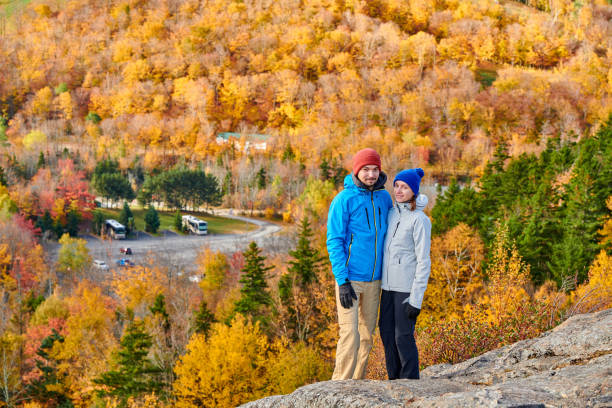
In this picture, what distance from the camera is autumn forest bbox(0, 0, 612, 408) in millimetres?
31562

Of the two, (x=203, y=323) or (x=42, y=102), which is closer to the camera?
(x=203, y=323)

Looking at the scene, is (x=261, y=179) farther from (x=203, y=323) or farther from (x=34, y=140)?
(x=203, y=323)

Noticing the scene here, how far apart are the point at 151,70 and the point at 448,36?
107 metres

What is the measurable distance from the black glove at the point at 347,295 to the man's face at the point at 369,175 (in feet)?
3.74

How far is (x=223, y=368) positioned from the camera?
32.7m

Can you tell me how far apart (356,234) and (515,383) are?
213cm

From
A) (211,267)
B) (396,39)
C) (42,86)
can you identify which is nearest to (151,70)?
(42,86)

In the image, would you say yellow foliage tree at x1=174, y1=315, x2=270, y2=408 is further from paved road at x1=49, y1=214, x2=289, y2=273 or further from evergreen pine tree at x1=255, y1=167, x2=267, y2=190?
evergreen pine tree at x1=255, y1=167, x2=267, y2=190

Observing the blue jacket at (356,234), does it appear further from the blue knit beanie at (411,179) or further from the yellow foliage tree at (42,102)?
the yellow foliage tree at (42,102)

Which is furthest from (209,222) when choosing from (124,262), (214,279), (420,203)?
(420,203)

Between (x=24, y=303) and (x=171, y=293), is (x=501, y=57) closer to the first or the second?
(x=171, y=293)

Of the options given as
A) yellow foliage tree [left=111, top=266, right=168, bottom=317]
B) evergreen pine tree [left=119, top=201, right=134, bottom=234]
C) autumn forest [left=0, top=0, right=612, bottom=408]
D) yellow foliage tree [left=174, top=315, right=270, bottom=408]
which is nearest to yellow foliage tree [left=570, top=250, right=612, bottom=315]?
autumn forest [left=0, top=0, right=612, bottom=408]

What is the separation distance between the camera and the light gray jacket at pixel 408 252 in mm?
5316

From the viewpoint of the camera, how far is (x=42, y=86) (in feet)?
561
